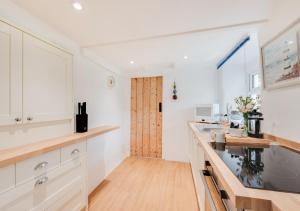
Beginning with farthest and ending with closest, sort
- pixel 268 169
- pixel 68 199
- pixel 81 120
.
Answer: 1. pixel 81 120
2. pixel 68 199
3. pixel 268 169

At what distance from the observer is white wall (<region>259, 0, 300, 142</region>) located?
1.12 m

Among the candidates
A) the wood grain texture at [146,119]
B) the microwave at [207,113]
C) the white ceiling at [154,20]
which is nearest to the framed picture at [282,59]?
the white ceiling at [154,20]

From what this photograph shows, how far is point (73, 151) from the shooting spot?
5.01ft

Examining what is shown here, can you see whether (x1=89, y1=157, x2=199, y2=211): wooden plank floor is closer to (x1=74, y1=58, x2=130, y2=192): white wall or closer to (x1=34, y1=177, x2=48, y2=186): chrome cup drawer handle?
(x1=74, y1=58, x2=130, y2=192): white wall

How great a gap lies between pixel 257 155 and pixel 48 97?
6.30ft

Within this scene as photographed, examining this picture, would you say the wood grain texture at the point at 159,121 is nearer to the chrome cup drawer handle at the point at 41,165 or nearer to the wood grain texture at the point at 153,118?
the wood grain texture at the point at 153,118

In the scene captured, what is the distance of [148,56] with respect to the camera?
2.66 m

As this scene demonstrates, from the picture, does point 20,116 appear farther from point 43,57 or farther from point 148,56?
point 148,56

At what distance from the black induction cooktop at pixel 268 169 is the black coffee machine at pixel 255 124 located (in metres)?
0.41

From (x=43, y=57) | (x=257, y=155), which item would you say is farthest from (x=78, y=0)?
(x=257, y=155)

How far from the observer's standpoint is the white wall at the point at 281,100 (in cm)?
112

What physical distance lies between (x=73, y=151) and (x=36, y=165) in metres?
0.42

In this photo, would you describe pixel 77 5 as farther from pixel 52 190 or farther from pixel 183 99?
pixel 183 99

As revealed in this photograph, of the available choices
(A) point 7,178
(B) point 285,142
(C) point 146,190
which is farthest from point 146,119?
(A) point 7,178
